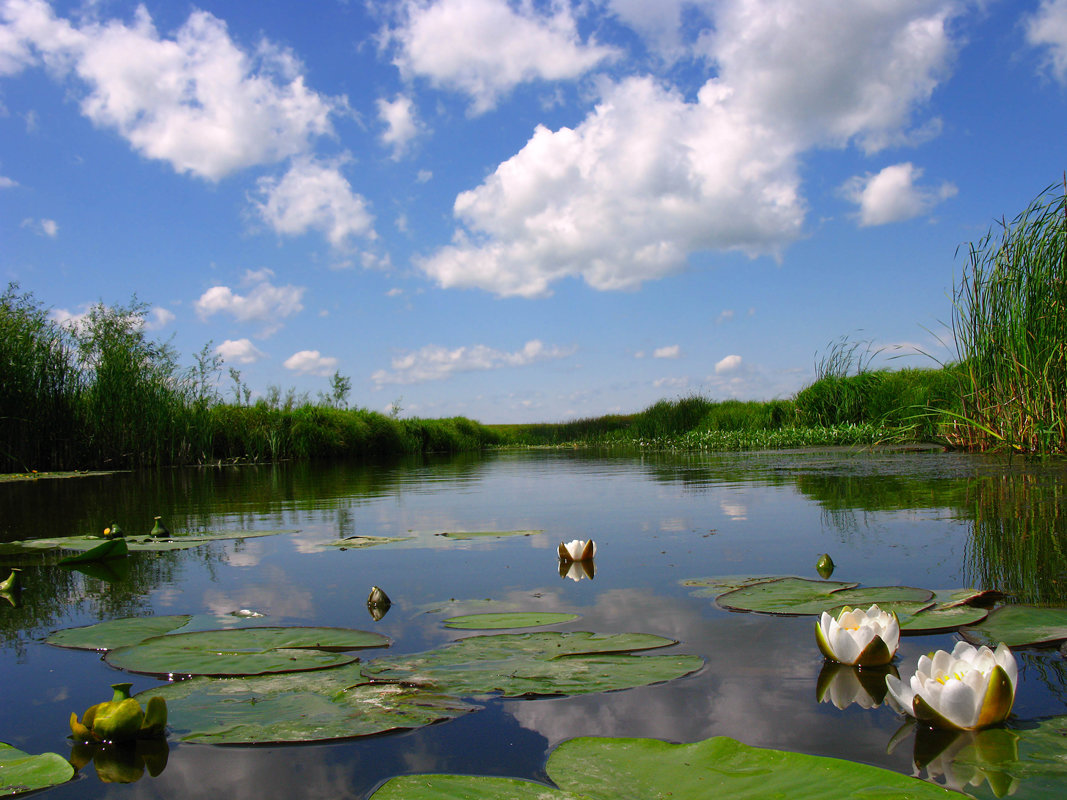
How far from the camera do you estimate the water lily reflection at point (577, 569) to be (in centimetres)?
250

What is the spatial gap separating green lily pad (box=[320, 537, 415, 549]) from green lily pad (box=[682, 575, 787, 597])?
163 cm

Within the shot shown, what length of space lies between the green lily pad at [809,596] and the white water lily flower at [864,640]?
395 mm

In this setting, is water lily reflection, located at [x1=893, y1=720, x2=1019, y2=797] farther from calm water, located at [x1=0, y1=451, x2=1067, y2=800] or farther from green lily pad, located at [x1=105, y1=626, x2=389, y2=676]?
green lily pad, located at [x1=105, y1=626, x2=389, y2=676]

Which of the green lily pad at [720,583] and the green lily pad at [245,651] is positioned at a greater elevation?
the green lily pad at [245,651]

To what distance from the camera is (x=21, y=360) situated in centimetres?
1080

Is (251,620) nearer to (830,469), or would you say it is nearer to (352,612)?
(352,612)

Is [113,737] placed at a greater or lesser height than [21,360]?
lesser

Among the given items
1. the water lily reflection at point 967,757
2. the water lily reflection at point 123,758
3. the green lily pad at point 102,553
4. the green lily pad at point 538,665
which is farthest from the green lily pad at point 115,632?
the water lily reflection at point 967,757

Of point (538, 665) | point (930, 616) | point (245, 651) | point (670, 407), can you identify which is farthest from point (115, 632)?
point (670, 407)

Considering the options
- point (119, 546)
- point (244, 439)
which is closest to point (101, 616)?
point (119, 546)

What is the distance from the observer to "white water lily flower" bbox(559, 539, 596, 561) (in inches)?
106

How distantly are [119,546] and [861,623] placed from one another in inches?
118

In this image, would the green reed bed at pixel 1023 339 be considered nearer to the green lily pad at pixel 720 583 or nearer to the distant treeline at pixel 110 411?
the green lily pad at pixel 720 583

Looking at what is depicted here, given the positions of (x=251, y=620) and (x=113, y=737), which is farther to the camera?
(x=251, y=620)
